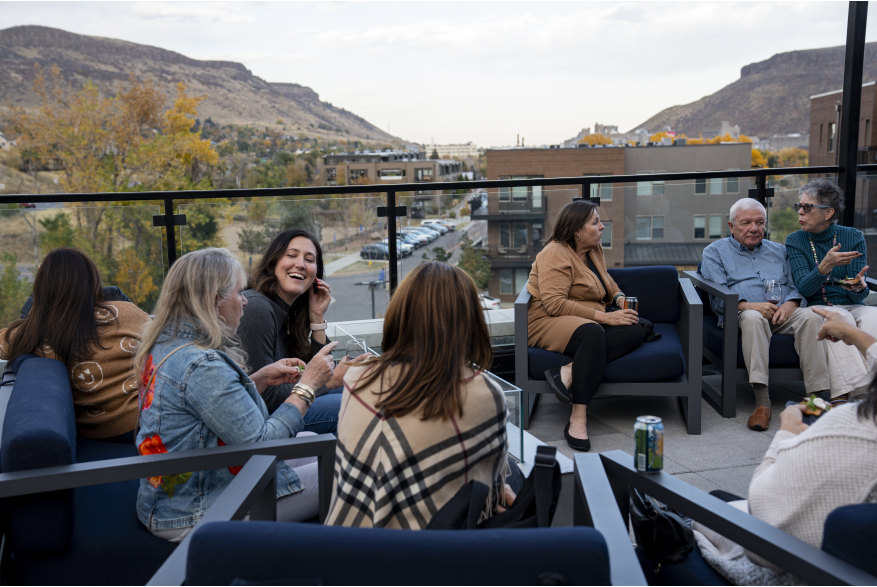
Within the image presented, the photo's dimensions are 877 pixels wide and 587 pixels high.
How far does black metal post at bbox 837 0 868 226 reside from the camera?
182 inches

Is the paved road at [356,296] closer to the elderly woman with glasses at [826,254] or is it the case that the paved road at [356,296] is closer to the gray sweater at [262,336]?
the gray sweater at [262,336]

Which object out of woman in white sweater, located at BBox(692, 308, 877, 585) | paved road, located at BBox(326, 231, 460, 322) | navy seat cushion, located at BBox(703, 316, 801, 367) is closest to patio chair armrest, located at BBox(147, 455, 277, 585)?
woman in white sweater, located at BBox(692, 308, 877, 585)

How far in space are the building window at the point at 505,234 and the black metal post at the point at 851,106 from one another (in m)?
2.51

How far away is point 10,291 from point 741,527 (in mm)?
4165

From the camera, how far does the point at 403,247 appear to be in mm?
4293

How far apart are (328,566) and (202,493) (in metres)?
1.03

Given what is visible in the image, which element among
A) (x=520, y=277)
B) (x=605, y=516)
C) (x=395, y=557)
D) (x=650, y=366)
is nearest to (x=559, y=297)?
(x=650, y=366)

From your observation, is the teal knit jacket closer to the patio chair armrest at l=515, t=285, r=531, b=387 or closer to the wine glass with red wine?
the wine glass with red wine

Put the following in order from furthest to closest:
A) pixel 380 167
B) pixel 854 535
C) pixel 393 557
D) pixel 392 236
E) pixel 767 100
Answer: pixel 767 100
pixel 380 167
pixel 392 236
pixel 854 535
pixel 393 557

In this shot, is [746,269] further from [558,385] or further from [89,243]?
[89,243]

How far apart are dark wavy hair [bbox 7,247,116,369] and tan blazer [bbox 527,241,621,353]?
6.88 feet

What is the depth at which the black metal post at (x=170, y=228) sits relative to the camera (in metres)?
4.01

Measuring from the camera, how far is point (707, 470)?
293 centimetres

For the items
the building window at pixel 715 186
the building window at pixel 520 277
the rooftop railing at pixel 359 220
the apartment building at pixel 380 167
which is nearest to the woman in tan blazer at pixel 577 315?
the building window at pixel 520 277
